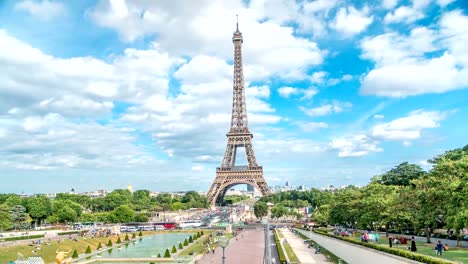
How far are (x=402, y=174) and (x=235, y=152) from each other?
4006 cm

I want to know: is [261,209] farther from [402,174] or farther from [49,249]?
[49,249]

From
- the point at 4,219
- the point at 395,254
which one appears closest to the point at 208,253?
the point at 395,254

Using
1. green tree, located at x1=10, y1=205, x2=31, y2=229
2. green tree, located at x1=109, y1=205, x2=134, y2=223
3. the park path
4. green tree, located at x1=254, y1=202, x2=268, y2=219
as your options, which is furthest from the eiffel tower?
the park path

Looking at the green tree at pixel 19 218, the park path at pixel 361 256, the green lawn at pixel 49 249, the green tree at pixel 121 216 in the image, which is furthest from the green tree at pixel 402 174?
the green tree at pixel 19 218

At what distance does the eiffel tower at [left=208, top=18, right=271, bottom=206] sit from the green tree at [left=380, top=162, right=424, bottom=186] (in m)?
29.4

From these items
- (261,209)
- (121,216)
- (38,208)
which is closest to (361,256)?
(121,216)

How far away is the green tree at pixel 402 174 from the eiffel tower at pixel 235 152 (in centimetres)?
2940

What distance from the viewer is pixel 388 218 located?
132 ft

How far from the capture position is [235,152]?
102188 millimetres

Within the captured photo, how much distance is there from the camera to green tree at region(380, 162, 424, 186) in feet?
237

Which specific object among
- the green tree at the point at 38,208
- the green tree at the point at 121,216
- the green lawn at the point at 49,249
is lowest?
the green lawn at the point at 49,249

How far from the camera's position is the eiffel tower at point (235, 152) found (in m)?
97.8

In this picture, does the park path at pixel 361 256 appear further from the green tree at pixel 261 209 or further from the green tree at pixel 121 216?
the green tree at pixel 261 209

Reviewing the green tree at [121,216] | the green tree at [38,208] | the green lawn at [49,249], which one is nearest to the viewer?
the green lawn at [49,249]
